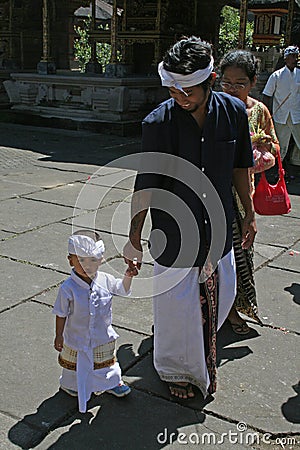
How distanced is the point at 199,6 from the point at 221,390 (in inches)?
443

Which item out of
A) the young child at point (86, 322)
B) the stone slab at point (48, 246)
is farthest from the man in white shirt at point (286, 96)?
the young child at point (86, 322)

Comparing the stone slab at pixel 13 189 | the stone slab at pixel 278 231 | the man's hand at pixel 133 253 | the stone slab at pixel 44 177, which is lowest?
the stone slab at pixel 278 231

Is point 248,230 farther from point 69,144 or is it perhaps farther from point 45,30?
point 45,30

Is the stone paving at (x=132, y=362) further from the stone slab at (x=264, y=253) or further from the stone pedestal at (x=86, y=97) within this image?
the stone pedestal at (x=86, y=97)

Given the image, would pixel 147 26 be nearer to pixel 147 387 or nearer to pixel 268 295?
pixel 268 295

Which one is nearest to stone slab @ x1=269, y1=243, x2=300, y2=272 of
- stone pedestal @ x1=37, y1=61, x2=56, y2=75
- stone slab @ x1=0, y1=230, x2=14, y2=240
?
stone slab @ x1=0, y1=230, x2=14, y2=240

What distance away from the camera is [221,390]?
9.31 feet

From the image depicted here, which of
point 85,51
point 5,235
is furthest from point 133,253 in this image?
point 85,51

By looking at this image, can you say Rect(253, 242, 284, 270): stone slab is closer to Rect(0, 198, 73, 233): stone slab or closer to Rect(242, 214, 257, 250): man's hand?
Rect(242, 214, 257, 250): man's hand

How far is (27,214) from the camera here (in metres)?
5.66

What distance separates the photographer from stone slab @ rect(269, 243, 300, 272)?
4500mm

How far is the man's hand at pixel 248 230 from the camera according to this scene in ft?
9.79

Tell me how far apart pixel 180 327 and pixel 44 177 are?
4965 mm

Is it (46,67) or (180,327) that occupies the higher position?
(46,67)
